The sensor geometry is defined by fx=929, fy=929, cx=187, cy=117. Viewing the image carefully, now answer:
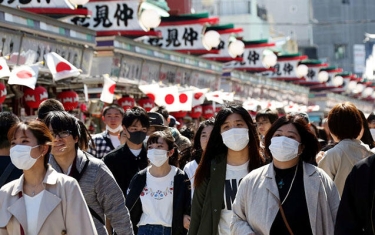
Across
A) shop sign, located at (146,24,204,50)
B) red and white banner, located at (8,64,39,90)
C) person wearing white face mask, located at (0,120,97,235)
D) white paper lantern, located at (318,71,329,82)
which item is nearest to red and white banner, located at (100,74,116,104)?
red and white banner, located at (8,64,39,90)

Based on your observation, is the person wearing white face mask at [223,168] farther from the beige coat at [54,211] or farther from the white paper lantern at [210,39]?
the white paper lantern at [210,39]

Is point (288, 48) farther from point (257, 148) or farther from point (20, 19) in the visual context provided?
point (257, 148)

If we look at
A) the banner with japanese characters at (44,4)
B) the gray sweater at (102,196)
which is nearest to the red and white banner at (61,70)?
the banner with japanese characters at (44,4)

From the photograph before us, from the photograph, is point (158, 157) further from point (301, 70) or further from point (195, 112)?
point (301, 70)

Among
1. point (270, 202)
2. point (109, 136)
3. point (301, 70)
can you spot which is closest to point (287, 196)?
point (270, 202)

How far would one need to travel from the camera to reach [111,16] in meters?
22.0

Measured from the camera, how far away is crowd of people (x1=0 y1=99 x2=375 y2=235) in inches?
231

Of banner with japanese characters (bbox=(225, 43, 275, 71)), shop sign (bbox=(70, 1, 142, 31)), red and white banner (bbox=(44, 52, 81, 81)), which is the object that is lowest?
red and white banner (bbox=(44, 52, 81, 81))

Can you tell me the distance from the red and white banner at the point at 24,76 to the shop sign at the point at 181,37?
534 inches

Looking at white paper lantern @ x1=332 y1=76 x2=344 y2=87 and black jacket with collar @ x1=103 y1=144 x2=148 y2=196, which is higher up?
white paper lantern @ x1=332 y1=76 x2=344 y2=87

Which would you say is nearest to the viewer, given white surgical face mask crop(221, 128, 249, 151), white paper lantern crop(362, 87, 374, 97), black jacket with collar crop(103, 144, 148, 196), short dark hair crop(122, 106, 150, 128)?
white surgical face mask crop(221, 128, 249, 151)

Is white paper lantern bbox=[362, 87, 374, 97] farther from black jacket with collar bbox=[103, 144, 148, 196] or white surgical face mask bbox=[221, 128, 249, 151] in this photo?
white surgical face mask bbox=[221, 128, 249, 151]

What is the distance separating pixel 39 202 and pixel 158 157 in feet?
10.2

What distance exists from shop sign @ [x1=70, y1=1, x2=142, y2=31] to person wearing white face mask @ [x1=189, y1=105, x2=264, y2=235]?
1465 centimetres
